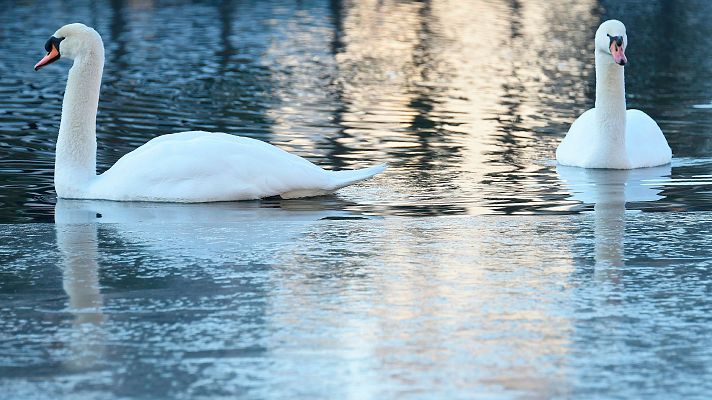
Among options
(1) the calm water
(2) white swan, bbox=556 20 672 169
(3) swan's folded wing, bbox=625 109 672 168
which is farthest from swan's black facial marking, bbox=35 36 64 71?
(3) swan's folded wing, bbox=625 109 672 168

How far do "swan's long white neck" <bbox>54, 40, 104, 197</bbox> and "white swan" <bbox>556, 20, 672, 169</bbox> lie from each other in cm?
365

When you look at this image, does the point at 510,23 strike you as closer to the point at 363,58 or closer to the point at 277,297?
the point at 363,58

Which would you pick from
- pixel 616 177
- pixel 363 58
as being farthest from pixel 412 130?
pixel 363 58

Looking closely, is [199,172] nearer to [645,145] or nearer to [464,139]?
[645,145]

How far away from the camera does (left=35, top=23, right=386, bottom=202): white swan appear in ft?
29.7

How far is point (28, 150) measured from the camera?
12.2 m

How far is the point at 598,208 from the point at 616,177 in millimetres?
2011

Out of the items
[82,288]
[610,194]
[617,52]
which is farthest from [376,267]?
[617,52]

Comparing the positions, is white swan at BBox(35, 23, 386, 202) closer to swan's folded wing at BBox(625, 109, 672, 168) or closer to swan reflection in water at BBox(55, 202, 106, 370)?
swan reflection in water at BBox(55, 202, 106, 370)

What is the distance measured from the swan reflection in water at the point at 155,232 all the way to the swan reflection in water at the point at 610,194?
1444 millimetres

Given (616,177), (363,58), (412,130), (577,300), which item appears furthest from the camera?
(363,58)

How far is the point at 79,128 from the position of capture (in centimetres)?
967

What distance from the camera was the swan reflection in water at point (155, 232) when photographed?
584 cm

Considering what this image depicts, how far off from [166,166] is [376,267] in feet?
8.58
